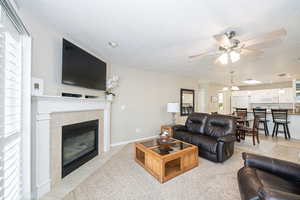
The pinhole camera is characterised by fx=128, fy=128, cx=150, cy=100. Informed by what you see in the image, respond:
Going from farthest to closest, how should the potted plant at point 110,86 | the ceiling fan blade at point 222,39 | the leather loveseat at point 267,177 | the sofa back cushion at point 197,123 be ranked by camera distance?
the sofa back cushion at point 197,123 < the potted plant at point 110,86 < the ceiling fan blade at point 222,39 < the leather loveseat at point 267,177

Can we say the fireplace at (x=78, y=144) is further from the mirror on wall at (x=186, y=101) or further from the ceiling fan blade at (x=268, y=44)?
the mirror on wall at (x=186, y=101)

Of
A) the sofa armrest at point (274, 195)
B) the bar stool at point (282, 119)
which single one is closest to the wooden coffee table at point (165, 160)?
the sofa armrest at point (274, 195)

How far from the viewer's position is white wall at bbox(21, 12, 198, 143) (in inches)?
71.1

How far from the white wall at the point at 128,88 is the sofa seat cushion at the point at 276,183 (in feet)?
9.41

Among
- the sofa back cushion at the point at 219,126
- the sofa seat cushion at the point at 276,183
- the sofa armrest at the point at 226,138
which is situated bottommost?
the sofa seat cushion at the point at 276,183

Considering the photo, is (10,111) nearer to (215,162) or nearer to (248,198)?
(248,198)

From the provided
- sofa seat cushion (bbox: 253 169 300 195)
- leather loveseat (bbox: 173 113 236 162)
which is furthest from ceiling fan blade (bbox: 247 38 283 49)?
sofa seat cushion (bbox: 253 169 300 195)

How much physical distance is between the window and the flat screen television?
0.60m

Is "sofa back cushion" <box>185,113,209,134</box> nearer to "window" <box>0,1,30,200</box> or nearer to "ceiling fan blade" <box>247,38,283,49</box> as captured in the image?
"ceiling fan blade" <box>247,38,283,49</box>

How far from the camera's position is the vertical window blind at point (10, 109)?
1.03 metres

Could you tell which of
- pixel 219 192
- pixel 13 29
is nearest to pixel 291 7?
pixel 219 192

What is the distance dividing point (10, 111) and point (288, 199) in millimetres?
2268

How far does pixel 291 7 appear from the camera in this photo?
56.3 inches

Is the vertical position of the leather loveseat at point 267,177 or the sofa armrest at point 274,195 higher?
the sofa armrest at point 274,195
